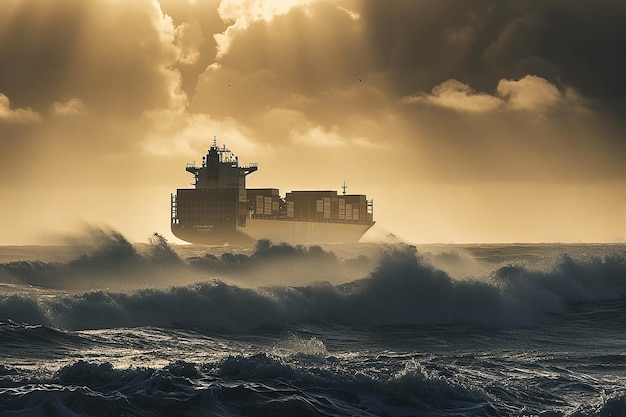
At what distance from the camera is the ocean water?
18188 mm

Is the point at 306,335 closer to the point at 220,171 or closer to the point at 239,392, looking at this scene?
the point at 239,392

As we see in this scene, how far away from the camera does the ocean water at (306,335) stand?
59.7 ft

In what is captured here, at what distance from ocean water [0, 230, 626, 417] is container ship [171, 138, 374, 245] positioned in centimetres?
11994

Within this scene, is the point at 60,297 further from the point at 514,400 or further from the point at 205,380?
the point at 514,400

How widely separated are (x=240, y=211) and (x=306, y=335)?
482ft

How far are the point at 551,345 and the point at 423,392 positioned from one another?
481 inches

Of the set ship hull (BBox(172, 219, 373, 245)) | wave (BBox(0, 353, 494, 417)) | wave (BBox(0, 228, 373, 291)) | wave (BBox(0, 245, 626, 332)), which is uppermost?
ship hull (BBox(172, 219, 373, 245))

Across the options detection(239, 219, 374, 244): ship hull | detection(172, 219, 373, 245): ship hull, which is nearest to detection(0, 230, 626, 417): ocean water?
detection(239, 219, 374, 244): ship hull

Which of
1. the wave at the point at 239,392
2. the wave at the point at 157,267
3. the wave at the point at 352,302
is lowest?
the wave at the point at 239,392

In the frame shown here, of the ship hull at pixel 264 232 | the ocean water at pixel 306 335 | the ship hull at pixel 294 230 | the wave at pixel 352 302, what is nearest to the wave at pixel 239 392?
the ocean water at pixel 306 335

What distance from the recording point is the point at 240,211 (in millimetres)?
177625

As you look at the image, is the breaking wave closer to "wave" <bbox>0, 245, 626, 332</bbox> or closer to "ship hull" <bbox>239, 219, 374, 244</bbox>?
"wave" <bbox>0, 245, 626, 332</bbox>

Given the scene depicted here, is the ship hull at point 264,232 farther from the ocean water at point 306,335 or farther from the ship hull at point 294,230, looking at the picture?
the ocean water at point 306,335

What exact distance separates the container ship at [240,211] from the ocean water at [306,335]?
120 m
